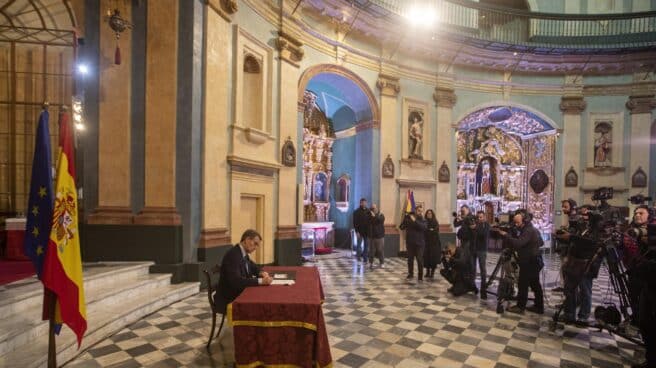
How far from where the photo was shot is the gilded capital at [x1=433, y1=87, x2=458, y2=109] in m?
13.0

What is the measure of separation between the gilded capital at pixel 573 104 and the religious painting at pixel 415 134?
6.43 metres

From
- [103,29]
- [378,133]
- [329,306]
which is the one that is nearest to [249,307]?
[329,306]

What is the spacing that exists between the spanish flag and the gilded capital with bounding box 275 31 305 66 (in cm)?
676

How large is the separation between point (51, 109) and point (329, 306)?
335 inches

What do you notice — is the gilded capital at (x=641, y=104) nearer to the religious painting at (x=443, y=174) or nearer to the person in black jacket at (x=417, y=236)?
the religious painting at (x=443, y=174)

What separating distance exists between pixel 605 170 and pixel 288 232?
1330 centimetres

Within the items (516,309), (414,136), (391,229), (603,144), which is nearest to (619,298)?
(516,309)

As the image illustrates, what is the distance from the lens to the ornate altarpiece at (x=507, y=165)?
47.3 feet

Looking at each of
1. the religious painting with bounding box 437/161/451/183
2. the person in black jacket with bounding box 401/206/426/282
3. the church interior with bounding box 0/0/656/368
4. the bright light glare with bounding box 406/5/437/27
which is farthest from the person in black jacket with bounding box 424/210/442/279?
the bright light glare with bounding box 406/5/437/27

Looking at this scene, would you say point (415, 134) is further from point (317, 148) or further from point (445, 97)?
point (317, 148)

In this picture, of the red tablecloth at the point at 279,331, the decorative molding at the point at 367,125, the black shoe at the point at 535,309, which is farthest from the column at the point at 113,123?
the decorative molding at the point at 367,125

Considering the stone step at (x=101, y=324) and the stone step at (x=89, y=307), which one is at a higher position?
the stone step at (x=89, y=307)

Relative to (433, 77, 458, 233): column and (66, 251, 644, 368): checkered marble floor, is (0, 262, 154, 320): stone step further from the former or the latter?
(433, 77, 458, 233): column

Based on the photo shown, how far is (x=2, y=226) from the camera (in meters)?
7.38
